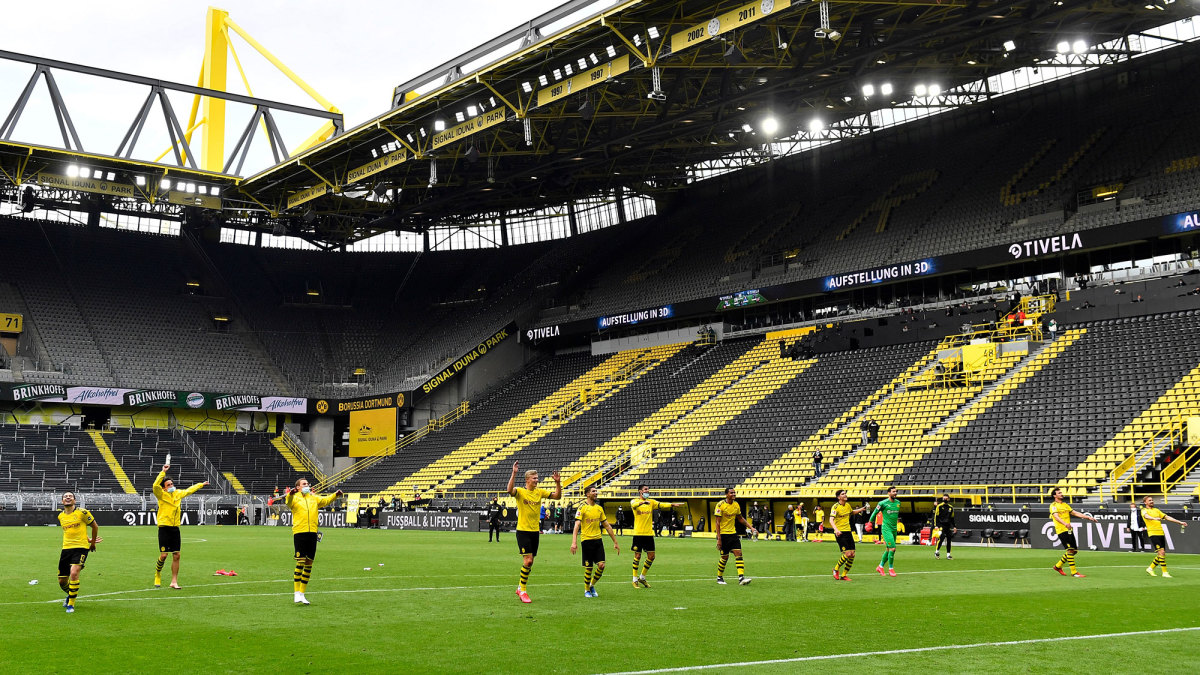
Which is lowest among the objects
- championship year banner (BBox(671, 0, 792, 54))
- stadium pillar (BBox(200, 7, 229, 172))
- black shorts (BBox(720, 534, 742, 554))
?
black shorts (BBox(720, 534, 742, 554))

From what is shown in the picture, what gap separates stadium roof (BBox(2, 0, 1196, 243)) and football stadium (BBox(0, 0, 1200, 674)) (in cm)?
24

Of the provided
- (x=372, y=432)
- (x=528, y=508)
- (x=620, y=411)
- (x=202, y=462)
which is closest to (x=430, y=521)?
(x=620, y=411)

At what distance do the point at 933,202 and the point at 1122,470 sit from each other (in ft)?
70.1

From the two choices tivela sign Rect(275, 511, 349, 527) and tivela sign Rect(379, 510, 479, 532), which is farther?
tivela sign Rect(275, 511, 349, 527)

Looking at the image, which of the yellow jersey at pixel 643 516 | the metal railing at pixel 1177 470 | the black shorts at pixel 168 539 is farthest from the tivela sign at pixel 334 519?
the metal railing at pixel 1177 470

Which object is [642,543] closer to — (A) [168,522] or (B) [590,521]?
(B) [590,521]

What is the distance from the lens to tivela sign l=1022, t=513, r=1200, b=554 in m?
27.4

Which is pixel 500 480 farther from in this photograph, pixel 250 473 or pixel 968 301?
pixel 968 301

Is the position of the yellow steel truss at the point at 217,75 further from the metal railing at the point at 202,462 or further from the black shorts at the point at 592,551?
the black shorts at the point at 592,551

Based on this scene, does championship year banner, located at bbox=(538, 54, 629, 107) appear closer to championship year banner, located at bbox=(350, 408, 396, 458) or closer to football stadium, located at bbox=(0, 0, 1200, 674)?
football stadium, located at bbox=(0, 0, 1200, 674)

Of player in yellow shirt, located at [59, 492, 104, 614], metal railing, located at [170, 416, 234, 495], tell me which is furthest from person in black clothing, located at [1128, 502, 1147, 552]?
metal railing, located at [170, 416, 234, 495]

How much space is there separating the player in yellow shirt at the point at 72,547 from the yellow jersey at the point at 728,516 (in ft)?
33.9

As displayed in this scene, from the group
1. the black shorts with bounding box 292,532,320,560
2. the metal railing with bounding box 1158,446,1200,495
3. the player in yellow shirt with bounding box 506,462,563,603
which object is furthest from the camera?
the metal railing with bounding box 1158,446,1200,495

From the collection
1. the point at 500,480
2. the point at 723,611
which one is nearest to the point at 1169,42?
the point at 500,480
